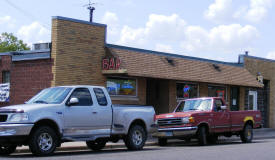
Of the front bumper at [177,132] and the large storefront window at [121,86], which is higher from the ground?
the large storefront window at [121,86]

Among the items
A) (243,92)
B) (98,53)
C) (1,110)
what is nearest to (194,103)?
(98,53)

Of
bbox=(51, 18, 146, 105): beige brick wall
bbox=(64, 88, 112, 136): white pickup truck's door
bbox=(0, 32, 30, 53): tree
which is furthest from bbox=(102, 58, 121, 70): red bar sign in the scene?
bbox=(0, 32, 30, 53): tree

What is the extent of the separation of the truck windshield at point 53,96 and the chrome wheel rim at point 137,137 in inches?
116

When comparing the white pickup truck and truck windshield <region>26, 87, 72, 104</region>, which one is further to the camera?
truck windshield <region>26, 87, 72, 104</region>

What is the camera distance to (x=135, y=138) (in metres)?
15.6

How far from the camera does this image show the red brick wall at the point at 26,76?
67.2ft

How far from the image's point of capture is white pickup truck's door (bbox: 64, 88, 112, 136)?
1347cm

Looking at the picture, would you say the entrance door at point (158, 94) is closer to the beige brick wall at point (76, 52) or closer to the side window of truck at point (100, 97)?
the beige brick wall at point (76, 52)

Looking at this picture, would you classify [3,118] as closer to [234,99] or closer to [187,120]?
[187,120]

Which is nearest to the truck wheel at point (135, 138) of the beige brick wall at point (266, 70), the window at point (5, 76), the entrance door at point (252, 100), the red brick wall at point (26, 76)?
the red brick wall at point (26, 76)

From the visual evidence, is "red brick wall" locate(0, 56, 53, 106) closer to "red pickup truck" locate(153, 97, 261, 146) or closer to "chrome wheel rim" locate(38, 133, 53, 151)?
"red pickup truck" locate(153, 97, 261, 146)

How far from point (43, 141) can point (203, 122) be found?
763 cm

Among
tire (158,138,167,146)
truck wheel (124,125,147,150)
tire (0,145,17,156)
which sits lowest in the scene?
tire (158,138,167,146)

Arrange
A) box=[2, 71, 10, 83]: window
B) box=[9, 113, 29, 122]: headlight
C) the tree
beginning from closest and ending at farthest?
box=[9, 113, 29, 122]: headlight → box=[2, 71, 10, 83]: window → the tree
